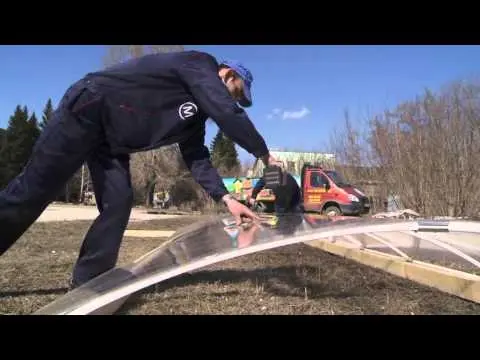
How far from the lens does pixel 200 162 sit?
3.12 metres

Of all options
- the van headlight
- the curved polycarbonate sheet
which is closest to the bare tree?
the van headlight

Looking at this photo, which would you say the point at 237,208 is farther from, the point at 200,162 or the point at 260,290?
the point at 260,290

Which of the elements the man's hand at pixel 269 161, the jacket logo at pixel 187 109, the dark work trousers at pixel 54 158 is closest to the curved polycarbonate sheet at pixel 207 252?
the man's hand at pixel 269 161

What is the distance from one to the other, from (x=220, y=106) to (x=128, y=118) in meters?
0.53

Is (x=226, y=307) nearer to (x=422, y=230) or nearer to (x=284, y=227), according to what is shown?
(x=284, y=227)

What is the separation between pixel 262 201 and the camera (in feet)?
59.4

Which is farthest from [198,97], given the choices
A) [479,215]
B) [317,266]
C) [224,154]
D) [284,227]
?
[224,154]

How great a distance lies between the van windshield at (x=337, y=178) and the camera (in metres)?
15.8

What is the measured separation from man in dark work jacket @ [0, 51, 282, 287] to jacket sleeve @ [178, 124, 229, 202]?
0.92 feet

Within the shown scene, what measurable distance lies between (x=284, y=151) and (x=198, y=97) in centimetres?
3081

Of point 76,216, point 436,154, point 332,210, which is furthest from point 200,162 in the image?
point 76,216

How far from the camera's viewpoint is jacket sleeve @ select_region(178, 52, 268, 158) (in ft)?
7.99

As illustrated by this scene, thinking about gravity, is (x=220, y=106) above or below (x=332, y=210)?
above

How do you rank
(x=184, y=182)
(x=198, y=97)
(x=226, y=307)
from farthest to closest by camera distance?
(x=184, y=182), (x=226, y=307), (x=198, y=97)
